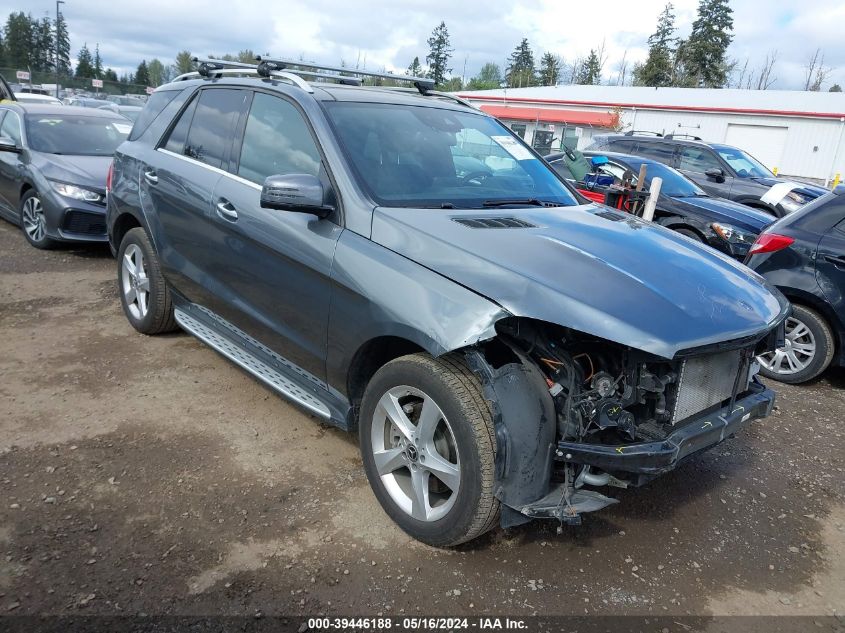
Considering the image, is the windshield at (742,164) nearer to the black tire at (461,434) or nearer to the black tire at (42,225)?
the black tire at (42,225)

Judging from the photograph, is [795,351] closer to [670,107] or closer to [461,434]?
[461,434]

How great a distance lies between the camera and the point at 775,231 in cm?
548

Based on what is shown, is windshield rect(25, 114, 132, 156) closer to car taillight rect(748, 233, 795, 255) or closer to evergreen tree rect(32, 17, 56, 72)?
car taillight rect(748, 233, 795, 255)

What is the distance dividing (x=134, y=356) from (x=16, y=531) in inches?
82.5

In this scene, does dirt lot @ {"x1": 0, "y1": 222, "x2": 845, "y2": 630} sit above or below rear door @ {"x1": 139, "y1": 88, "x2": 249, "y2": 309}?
below

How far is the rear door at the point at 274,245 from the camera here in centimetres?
327

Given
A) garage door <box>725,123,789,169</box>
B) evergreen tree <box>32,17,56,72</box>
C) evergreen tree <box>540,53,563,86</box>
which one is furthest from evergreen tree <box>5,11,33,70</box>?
garage door <box>725,123,789,169</box>

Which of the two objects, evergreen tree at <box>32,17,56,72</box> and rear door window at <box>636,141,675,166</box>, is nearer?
rear door window at <box>636,141,675,166</box>

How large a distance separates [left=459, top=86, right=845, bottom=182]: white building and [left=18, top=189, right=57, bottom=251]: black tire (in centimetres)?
1879

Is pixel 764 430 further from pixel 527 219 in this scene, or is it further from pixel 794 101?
pixel 794 101

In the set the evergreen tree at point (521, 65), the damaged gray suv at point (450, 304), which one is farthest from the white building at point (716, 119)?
the evergreen tree at point (521, 65)

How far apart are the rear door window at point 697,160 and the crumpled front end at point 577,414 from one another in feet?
35.6

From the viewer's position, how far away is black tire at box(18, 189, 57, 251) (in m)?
7.71

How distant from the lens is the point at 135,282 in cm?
507
